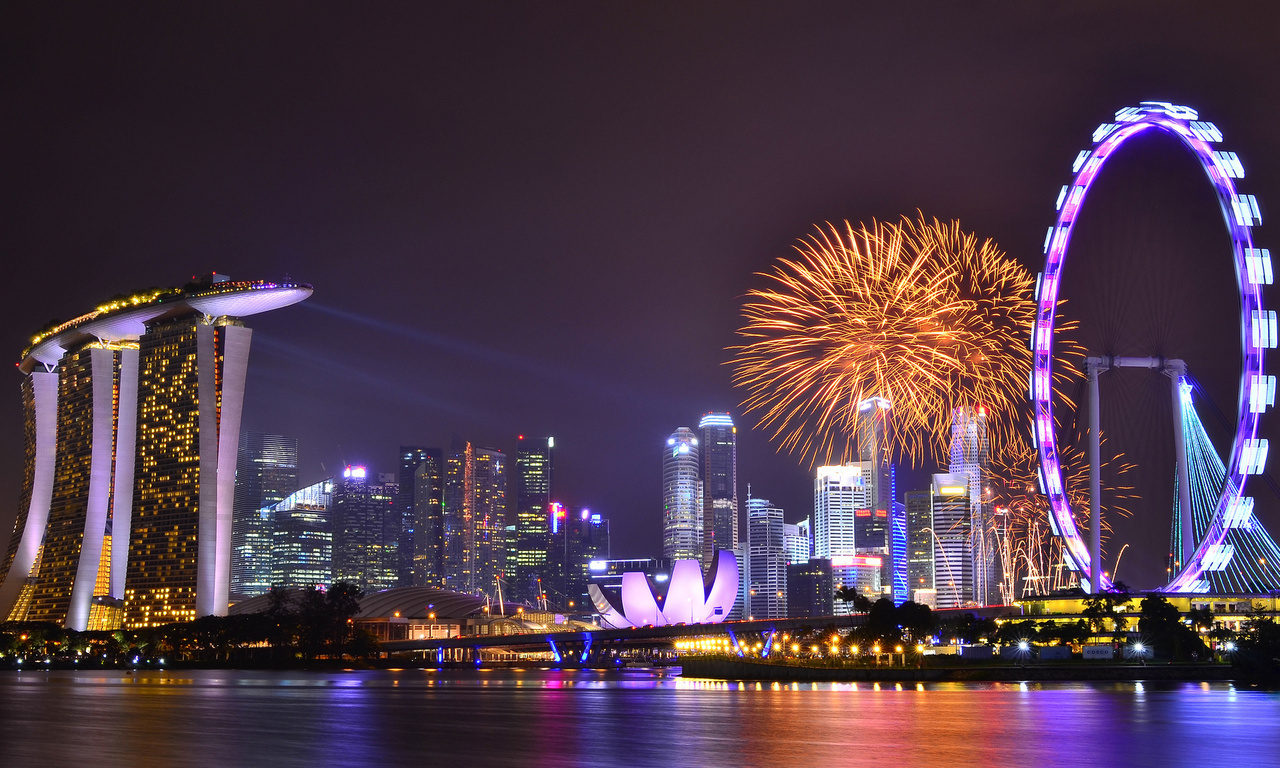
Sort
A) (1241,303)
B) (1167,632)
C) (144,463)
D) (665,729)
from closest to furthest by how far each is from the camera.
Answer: (665,729), (1241,303), (1167,632), (144,463)

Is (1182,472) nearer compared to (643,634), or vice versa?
(1182,472)

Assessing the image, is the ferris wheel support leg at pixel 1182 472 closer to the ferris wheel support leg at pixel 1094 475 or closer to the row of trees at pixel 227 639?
the ferris wheel support leg at pixel 1094 475

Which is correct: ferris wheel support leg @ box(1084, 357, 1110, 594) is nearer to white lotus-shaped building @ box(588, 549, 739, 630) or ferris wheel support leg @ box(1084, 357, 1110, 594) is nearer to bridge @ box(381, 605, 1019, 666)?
bridge @ box(381, 605, 1019, 666)

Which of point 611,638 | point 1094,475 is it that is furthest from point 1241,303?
point 611,638

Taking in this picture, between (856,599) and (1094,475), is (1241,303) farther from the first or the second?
(856,599)

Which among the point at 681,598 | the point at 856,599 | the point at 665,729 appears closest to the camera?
the point at 665,729

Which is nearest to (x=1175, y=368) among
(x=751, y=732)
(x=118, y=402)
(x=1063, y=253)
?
(x=1063, y=253)

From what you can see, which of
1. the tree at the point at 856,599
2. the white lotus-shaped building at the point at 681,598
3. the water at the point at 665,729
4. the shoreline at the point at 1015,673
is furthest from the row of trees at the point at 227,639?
the water at the point at 665,729
